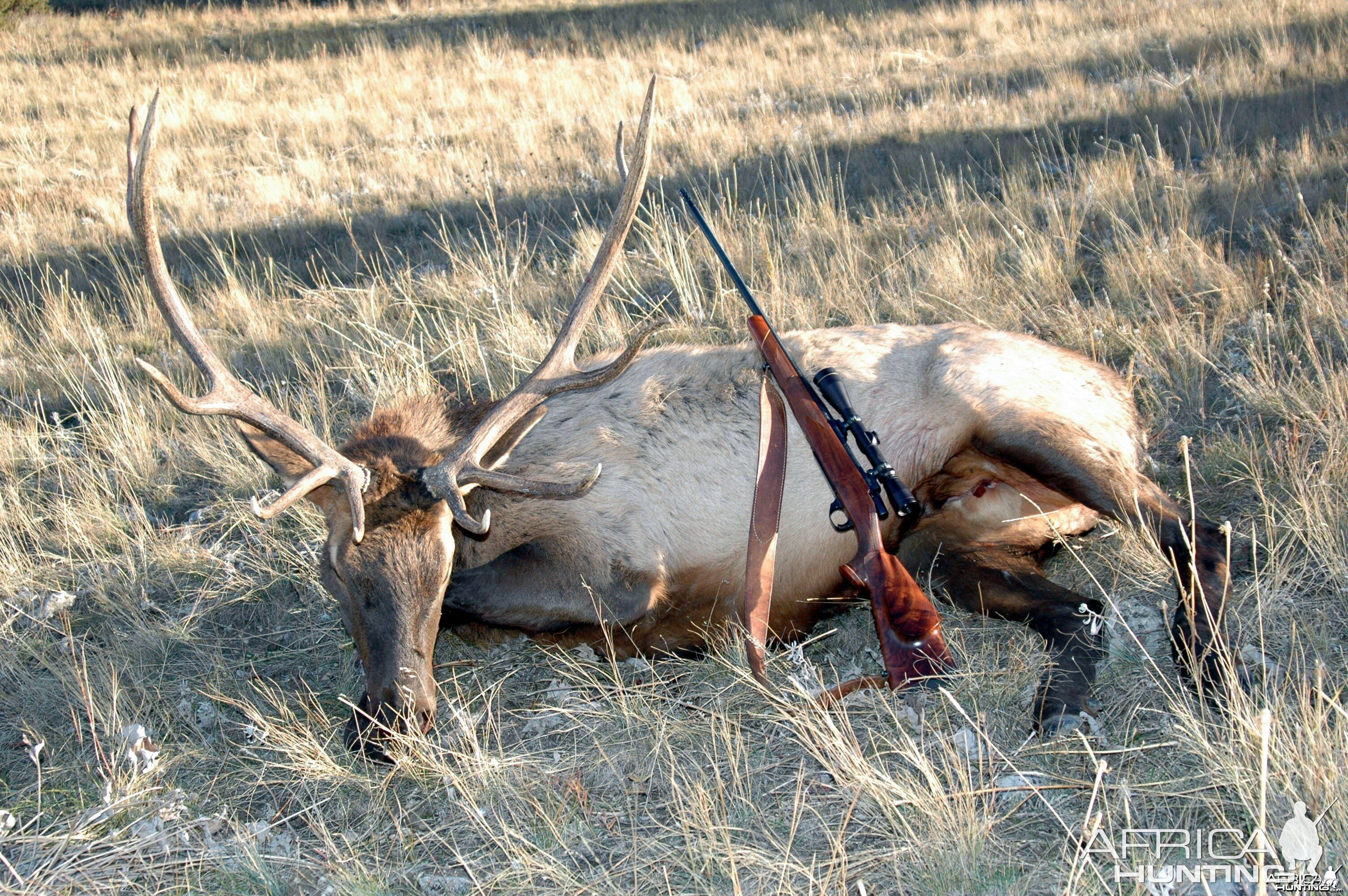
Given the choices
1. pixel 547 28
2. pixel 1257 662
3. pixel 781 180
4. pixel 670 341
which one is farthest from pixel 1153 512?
pixel 547 28

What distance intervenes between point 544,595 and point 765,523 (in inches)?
37.0

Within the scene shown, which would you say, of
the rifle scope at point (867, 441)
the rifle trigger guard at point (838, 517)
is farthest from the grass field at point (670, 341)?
the rifle scope at point (867, 441)

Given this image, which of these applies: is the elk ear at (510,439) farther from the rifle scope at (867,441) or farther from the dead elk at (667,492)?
the rifle scope at (867,441)

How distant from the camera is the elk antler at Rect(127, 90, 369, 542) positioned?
11.2 ft

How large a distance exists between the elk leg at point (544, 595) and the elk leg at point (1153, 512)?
1.67 meters

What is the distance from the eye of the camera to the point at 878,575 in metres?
3.47

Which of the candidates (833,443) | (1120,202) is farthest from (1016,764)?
(1120,202)

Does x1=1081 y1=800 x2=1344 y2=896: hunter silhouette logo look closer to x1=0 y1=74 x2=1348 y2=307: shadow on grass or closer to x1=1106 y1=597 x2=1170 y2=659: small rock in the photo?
x1=1106 y1=597 x2=1170 y2=659: small rock

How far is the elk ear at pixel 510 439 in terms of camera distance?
383cm

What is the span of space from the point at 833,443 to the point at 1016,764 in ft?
4.44

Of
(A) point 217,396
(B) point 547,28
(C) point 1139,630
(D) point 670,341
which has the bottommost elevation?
(C) point 1139,630

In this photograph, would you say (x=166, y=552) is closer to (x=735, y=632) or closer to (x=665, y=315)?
(x=735, y=632)

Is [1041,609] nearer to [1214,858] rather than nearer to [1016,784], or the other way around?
[1016,784]

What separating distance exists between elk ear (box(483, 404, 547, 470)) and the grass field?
0.85 m
